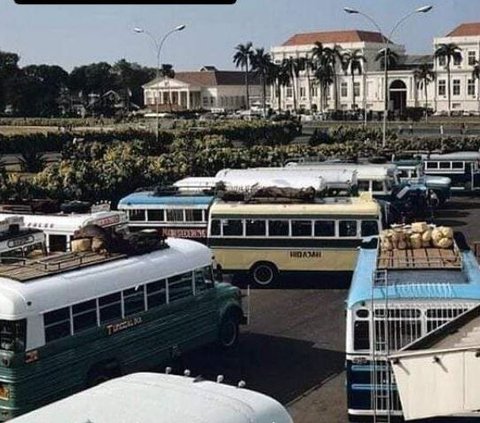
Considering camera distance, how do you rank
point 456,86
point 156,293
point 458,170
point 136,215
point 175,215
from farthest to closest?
point 456,86
point 458,170
point 136,215
point 175,215
point 156,293

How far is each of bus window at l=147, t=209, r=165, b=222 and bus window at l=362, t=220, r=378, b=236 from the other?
4671 mm

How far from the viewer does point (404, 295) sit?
33.0 ft

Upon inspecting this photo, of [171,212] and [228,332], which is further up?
[171,212]

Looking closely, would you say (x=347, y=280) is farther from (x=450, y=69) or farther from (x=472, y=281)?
(x=450, y=69)

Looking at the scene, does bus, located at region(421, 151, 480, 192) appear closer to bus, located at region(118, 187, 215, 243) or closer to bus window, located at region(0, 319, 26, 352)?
bus, located at region(118, 187, 215, 243)

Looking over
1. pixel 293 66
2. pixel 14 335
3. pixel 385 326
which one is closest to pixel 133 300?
pixel 14 335

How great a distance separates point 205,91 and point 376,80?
20.8m

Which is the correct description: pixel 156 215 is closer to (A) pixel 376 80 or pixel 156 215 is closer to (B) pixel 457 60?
(B) pixel 457 60

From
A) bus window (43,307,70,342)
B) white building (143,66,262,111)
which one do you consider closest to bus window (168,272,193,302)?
bus window (43,307,70,342)

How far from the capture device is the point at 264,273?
1855cm

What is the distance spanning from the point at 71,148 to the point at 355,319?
27.2 meters

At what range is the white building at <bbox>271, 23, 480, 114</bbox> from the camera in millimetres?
98062

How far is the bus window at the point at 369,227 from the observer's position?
18.2m

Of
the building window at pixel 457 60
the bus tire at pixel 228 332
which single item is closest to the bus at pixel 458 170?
the bus tire at pixel 228 332
